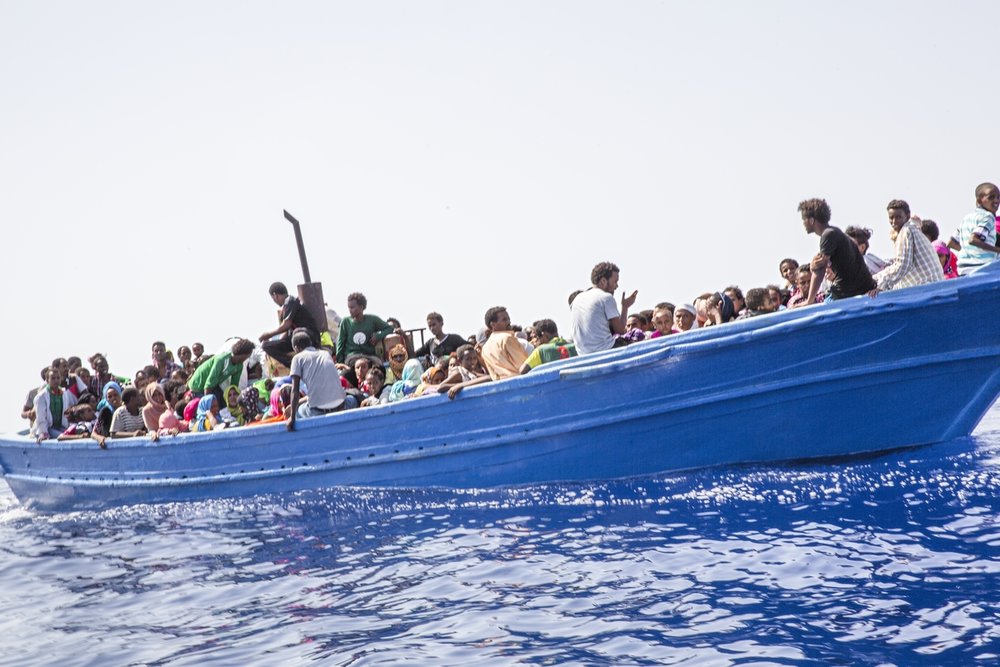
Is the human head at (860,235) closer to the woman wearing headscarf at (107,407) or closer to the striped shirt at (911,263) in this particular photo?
the striped shirt at (911,263)

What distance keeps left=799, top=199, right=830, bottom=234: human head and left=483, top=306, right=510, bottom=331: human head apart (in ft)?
10.8

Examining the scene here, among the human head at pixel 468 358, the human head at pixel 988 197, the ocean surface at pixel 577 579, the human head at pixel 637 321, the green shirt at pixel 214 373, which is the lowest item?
the ocean surface at pixel 577 579

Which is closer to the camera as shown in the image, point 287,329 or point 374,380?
point 374,380

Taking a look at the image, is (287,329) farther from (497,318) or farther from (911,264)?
(911,264)

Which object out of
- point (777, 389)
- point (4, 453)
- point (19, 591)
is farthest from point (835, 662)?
point (4, 453)

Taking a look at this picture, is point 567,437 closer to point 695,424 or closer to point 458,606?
point 695,424

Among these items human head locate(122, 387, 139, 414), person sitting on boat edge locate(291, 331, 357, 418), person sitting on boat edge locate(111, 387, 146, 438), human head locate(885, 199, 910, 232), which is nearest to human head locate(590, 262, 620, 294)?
human head locate(885, 199, 910, 232)

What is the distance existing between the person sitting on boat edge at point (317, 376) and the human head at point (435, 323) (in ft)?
11.8

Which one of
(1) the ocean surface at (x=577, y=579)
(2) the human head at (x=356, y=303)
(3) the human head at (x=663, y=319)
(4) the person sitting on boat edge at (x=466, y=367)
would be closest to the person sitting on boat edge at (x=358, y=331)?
(2) the human head at (x=356, y=303)

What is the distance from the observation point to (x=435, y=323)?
1520 cm

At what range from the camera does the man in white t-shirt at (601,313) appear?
9688mm

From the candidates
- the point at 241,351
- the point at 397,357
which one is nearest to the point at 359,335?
the point at 397,357

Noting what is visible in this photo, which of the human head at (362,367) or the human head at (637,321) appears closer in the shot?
the human head at (637,321)

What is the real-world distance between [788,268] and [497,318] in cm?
399
